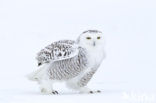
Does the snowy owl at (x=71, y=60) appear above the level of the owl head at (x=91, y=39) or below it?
below

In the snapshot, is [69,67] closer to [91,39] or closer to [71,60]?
[71,60]

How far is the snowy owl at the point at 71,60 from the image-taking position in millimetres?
7617

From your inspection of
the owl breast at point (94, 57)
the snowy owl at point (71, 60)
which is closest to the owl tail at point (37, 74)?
the snowy owl at point (71, 60)

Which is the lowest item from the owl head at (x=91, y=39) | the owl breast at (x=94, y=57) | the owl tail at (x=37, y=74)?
the owl tail at (x=37, y=74)

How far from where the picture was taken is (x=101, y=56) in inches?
306

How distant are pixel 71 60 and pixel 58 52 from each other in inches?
6.4

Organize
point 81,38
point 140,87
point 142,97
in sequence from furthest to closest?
point 140,87 < point 81,38 < point 142,97

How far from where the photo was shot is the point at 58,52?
7.66 m

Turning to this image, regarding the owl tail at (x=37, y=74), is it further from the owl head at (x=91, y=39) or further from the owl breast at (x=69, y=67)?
the owl head at (x=91, y=39)

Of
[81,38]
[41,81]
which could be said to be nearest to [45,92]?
[41,81]

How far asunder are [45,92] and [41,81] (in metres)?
0.14

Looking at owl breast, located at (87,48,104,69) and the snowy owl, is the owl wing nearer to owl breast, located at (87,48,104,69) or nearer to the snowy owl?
the snowy owl

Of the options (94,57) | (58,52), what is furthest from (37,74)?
(94,57)

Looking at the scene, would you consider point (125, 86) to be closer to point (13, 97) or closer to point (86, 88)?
point (86, 88)
